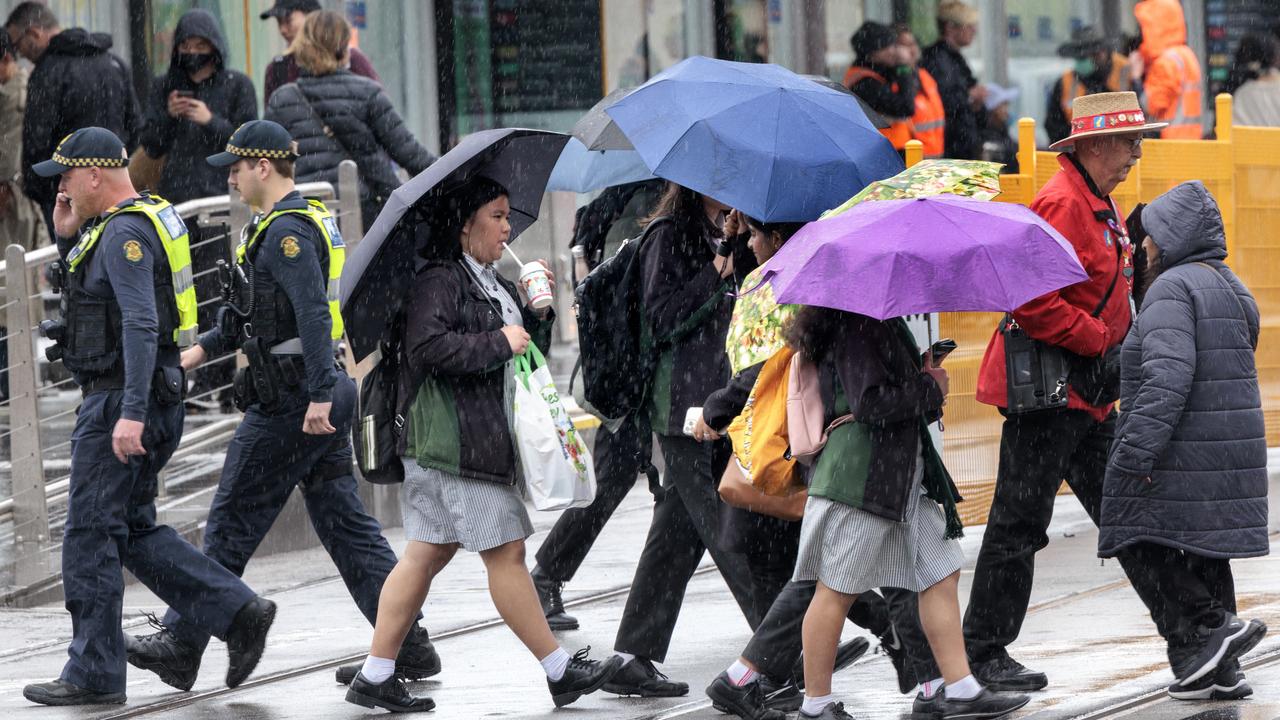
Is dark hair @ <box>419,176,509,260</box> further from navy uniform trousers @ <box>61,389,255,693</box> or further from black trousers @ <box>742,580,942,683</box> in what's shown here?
black trousers @ <box>742,580,942,683</box>

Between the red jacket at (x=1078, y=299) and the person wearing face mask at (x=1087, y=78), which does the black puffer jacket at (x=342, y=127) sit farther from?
the person wearing face mask at (x=1087, y=78)

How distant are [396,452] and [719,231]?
1.24m

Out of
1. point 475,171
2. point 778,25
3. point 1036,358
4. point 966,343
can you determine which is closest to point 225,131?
point 966,343

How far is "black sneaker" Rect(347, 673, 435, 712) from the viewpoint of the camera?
7.18 meters

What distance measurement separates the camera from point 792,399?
657 centimetres

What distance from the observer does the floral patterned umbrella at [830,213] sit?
21.3 feet

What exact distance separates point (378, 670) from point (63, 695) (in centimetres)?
114

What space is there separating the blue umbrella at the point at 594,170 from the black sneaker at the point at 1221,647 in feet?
8.95

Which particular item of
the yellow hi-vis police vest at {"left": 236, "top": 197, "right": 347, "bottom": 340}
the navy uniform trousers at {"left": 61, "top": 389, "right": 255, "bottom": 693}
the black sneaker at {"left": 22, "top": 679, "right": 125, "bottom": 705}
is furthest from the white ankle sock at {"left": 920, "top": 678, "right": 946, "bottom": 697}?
the black sneaker at {"left": 22, "top": 679, "right": 125, "bottom": 705}

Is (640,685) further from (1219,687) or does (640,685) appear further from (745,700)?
(1219,687)

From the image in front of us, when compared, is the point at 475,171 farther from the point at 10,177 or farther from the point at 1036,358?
the point at 10,177

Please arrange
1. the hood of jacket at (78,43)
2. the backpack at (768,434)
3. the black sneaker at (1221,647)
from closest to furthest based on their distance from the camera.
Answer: the backpack at (768,434) → the black sneaker at (1221,647) → the hood of jacket at (78,43)

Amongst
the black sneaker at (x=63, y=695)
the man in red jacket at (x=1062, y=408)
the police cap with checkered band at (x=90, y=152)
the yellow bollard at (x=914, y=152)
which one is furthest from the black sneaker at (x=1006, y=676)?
the police cap with checkered band at (x=90, y=152)

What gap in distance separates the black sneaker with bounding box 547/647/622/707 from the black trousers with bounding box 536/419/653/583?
144 cm
